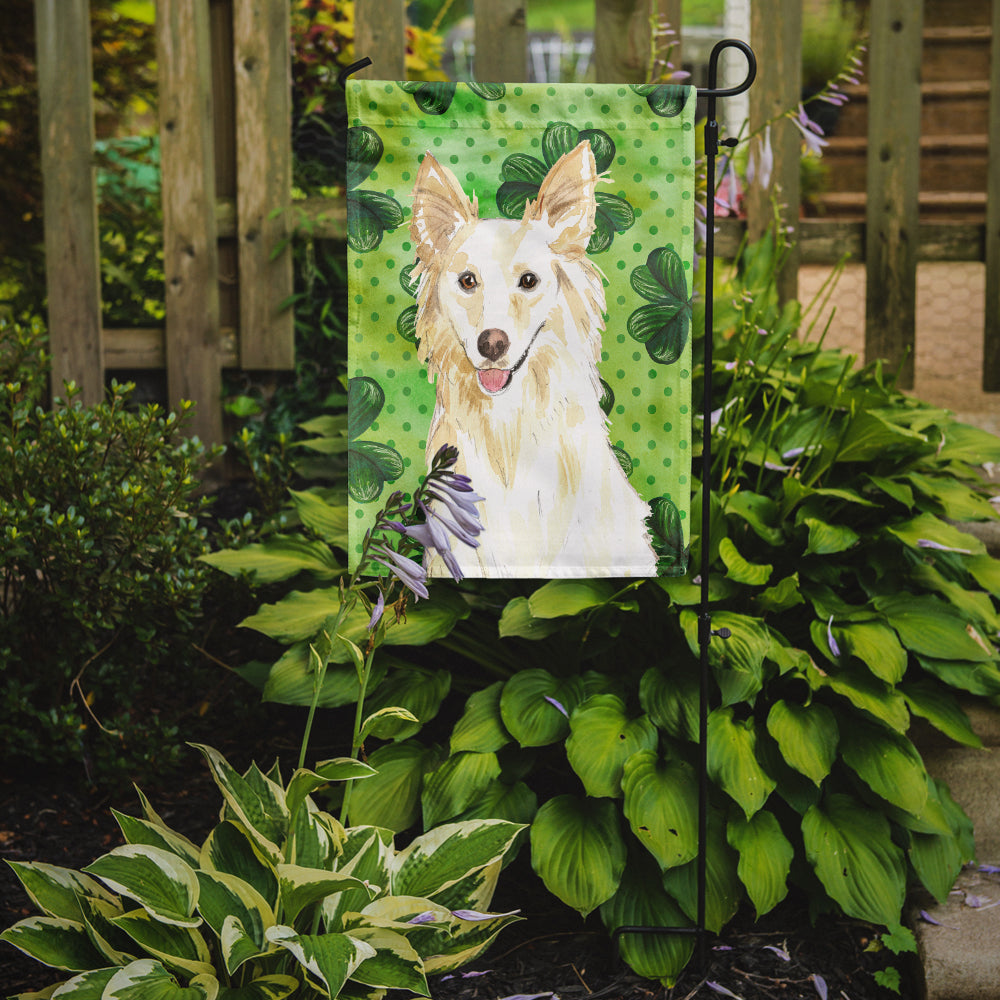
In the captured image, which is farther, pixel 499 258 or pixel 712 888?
pixel 712 888

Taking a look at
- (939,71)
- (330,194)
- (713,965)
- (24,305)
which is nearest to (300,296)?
(330,194)

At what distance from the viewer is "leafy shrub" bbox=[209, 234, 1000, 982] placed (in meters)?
1.87

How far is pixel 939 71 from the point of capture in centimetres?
614

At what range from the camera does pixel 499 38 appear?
3.08m

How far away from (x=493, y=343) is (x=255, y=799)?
0.87 m

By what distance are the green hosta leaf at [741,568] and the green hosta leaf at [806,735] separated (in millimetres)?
245

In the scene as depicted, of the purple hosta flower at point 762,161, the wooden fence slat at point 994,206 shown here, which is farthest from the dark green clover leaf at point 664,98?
the wooden fence slat at point 994,206

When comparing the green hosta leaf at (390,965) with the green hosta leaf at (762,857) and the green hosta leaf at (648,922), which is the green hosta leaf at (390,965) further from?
the green hosta leaf at (762,857)

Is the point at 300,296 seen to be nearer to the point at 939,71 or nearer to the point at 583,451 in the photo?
the point at 583,451

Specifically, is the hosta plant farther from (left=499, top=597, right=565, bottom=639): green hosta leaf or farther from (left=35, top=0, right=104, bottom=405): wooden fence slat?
(left=35, top=0, right=104, bottom=405): wooden fence slat

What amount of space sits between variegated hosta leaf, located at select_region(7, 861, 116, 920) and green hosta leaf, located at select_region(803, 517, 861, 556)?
1457mm

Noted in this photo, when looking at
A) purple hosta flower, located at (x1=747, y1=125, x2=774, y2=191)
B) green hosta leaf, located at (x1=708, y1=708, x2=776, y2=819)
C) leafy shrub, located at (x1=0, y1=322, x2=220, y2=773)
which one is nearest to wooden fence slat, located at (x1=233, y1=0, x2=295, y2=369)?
leafy shrub, located at (x1=0, y1=322, x2=220, y2=773)

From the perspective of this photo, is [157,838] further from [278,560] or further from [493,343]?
[493,343]

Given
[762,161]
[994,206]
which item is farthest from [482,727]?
[994,206]
